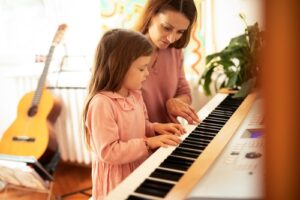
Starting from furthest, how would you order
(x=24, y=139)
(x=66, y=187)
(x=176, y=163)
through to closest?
(x=66, y=187) < (x=24, y=139) < (x=176, y=163)

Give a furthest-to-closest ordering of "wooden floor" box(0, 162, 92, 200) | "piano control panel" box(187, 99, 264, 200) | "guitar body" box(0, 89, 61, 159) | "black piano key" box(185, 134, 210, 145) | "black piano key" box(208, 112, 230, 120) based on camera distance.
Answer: "wooden floor" box(0, 162, 92, 200) → "guitar body" box(0, 89, 61, 159) → "black piano key" box(208, 112, 230, 120) → "black piano key" box(185, 134, 210, 145) → "piano control panel" box(187, 99, 264, 200)

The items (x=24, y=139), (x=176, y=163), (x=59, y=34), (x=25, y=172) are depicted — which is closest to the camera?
(x=176, y=163)

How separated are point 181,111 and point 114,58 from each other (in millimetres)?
351

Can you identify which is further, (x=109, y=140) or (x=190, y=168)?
(x=109, y=140)

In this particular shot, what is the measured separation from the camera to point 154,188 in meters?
0.74

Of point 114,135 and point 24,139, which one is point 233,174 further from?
point 24,139

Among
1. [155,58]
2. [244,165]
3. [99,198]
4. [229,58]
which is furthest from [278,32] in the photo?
[229,58]

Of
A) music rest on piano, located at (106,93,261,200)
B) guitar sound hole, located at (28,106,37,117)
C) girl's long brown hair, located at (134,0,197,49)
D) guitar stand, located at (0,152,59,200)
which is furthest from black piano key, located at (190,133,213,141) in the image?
guitar sound hole, located at (28,106,37,117)

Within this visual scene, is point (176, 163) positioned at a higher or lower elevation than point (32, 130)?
higher

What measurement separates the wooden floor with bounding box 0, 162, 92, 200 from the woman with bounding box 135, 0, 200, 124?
3.50 feet

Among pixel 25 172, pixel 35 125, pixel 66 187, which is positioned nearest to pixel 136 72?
pixel 25 172

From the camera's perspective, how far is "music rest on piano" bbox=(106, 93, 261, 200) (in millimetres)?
701

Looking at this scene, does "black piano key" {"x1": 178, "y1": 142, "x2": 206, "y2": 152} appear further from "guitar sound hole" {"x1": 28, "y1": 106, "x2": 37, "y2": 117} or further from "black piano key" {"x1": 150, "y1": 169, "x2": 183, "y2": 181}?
"guitar sound hole" {"x1": 28, "y1": 106, "x2": 37, "y2": 117}

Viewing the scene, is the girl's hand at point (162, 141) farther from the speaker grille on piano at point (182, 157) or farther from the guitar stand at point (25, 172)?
the guitar stand at point (25, 172)
